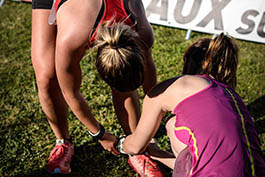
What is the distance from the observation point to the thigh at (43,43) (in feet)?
5.76

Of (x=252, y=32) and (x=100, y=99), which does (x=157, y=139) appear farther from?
(x=252, y=32)

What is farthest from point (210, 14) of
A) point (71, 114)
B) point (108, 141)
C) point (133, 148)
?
point (133, 148)

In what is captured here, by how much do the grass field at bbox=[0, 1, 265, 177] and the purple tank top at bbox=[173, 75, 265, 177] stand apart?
3.66ft

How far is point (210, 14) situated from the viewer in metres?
3.67

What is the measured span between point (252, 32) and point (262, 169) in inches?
113

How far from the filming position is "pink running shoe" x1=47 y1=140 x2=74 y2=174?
7.34 feet

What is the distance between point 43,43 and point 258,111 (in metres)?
2.37

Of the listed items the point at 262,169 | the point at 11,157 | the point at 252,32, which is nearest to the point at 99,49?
the point at 262,169

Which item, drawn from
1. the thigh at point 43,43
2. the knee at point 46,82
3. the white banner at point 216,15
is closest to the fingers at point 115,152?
the knee at point 46,82

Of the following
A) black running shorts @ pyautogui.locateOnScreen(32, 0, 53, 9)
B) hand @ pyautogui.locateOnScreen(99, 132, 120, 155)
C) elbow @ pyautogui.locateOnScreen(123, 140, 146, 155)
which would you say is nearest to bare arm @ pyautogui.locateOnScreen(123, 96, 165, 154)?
elbow @ pyautogui.locateOnScreen(123, 140, 146, 155)

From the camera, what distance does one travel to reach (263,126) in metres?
2.65

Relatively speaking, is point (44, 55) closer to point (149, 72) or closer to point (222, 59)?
point (149, 72)

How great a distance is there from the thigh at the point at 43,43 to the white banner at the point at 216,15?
2.41 meters

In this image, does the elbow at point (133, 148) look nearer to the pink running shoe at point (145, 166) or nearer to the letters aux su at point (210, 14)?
the pink running shoe at point (145, 166)
